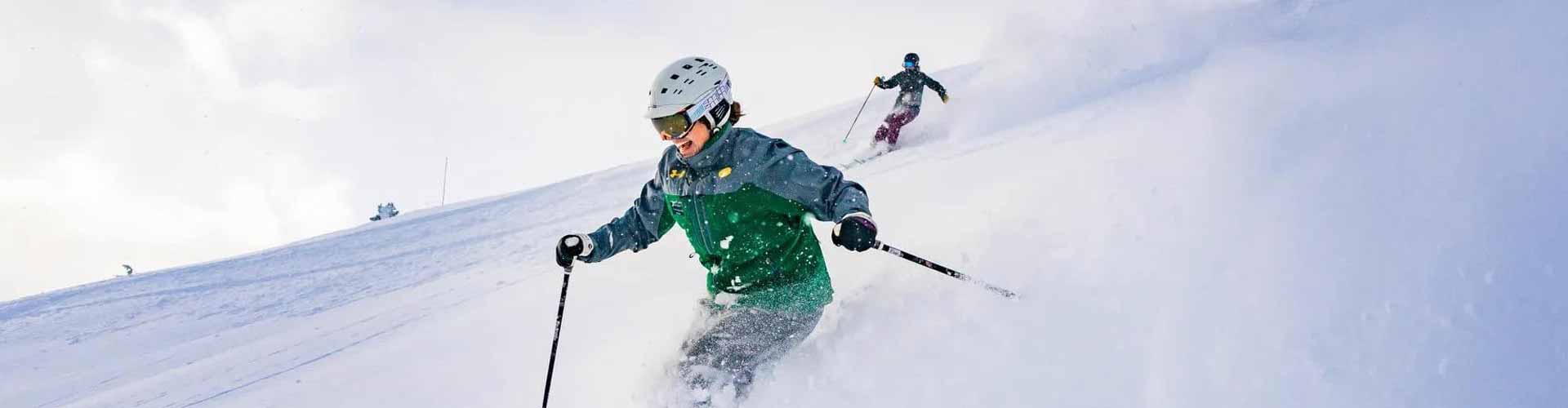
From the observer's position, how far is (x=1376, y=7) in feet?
28.9

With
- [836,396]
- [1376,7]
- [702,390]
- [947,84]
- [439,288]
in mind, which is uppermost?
[702,390]

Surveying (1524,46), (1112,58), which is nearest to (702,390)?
(1524,46)

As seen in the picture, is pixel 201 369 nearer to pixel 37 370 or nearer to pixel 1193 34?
pixel 37 370

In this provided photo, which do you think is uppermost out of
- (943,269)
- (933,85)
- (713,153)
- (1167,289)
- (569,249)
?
(713,153)

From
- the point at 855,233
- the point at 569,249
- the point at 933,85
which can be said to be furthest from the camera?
the point at 933,85

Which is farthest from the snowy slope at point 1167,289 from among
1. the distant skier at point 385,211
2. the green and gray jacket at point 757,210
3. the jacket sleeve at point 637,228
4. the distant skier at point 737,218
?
the distant skier at point 385,211

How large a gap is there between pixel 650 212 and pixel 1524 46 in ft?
15.9

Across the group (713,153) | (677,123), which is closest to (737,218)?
(713,153)

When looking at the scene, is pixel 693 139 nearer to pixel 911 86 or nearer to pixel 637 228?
pixel 637 228

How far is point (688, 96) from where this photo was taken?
3.00 metres

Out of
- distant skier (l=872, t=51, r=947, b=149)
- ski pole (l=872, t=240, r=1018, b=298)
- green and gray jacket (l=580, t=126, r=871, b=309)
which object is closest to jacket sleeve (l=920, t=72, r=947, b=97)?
distant skier (l=872, t=51, r=947, b=149)

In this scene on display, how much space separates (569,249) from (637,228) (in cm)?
34

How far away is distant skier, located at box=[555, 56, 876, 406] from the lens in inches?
118

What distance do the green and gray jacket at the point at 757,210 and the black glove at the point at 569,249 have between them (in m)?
0.42
